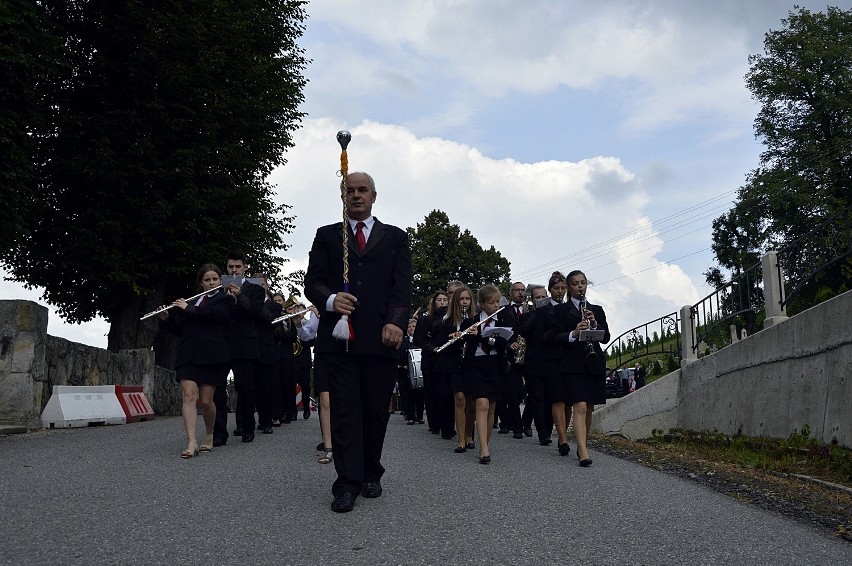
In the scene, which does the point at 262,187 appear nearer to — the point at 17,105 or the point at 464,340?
the point at 17,105

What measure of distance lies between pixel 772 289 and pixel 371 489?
7.47 metres

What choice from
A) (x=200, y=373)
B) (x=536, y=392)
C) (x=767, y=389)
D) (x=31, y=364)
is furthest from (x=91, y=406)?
(x=767, y=389)

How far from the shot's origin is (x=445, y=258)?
2251 inches

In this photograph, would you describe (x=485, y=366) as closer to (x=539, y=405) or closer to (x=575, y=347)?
(x=575, y=347)

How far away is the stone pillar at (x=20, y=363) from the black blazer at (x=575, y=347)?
791 cm

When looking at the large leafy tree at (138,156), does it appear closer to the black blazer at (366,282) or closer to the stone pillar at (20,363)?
the stone pillar at (20,363)

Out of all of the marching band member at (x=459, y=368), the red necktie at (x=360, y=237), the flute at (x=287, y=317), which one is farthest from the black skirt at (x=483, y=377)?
the red necktie at (x=360, y=237)

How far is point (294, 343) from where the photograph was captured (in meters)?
13.8

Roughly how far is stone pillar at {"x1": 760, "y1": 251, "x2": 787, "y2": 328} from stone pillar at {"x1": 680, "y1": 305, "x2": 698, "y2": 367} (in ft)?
11.2

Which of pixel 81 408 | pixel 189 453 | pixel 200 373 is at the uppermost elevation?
pixel 200 373

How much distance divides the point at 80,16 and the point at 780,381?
57.5 ft

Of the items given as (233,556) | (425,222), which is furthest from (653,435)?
(425,222)

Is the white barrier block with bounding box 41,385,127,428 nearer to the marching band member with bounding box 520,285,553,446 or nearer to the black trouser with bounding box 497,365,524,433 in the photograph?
the black trouser with bounding box 497,365,524,433

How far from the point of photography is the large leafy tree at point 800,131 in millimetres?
39562
